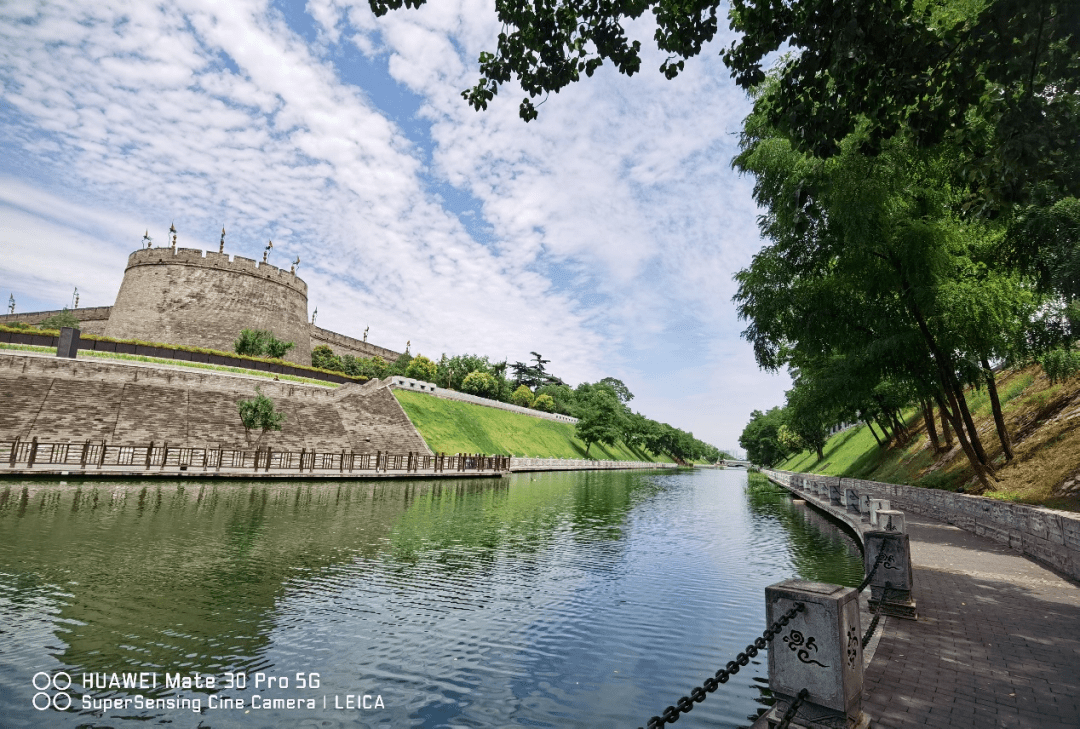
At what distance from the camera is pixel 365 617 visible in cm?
798

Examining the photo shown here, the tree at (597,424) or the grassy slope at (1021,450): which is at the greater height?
the tree at (597,424)

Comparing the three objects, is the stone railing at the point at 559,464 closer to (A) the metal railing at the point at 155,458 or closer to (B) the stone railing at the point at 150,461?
(A) the metal railing at the point at 155,458

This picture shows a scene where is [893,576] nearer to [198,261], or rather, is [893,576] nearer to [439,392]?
[439,392]

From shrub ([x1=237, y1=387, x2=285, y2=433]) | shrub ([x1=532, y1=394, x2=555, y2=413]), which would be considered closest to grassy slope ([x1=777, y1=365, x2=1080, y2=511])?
shrub ([x1=237, y1=387, x2=285, y2=433])

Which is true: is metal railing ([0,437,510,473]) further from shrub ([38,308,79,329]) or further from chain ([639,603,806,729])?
shrub ([38,308,79,329])

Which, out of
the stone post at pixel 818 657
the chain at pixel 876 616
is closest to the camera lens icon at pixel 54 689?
the stone post at pixel 818 657

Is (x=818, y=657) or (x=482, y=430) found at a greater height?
(x=482, y=430)

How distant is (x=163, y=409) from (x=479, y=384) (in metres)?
43.2

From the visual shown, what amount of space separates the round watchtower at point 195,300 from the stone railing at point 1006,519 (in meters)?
60.9

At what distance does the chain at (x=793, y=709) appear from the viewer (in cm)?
374

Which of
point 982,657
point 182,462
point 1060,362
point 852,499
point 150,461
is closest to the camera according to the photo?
point 982,657

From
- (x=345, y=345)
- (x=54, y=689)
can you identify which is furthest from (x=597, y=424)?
(x=54, y=689)

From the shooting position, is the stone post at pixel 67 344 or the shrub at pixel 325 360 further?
the shrub at pixel 325 360

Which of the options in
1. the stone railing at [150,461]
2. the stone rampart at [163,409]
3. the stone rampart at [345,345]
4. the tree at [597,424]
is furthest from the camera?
the stone rampart at [345,345]
